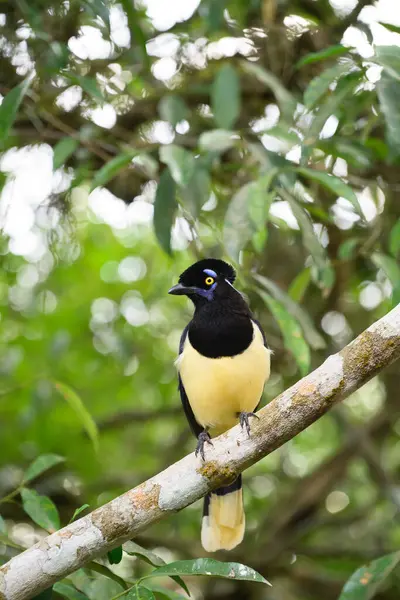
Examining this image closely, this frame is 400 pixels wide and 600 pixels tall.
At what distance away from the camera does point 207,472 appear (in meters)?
2.76

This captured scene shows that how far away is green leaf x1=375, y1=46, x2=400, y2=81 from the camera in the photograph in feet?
11.1

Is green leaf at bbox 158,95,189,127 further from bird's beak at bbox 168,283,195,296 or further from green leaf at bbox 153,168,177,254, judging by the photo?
bird's beak at bbox 168,283,195,296

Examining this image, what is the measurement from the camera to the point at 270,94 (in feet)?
18.1

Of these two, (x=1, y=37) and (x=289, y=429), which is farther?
(x=1, y=37)

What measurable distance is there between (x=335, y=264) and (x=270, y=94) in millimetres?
1247

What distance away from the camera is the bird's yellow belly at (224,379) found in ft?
12.9

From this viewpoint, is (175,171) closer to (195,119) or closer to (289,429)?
(289,429)

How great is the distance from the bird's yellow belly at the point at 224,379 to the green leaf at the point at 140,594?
4.25ft

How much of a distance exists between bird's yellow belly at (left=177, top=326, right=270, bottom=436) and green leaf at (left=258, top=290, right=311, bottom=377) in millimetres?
287

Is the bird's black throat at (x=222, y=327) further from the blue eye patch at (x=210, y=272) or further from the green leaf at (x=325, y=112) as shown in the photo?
the green leaf at (x=325, y=112)

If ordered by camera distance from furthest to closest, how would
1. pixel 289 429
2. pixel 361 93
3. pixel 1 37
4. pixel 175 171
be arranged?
1. pixel 1 37
2. pixel 361 93
3. pixel 175 171
4. pixel 289 429

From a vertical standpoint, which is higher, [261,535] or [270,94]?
[270,94]

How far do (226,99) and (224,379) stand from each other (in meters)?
1.45

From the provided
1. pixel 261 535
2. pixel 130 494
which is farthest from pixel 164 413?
pixel 130 494
